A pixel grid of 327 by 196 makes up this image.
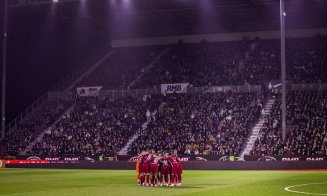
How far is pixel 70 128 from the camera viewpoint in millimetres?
59438

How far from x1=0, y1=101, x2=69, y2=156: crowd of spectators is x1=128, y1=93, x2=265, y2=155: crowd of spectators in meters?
12.3

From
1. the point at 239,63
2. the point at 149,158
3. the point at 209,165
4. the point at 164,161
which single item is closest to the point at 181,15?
the point at 239,63

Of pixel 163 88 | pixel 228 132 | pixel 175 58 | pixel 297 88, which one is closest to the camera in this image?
pixel 228 132

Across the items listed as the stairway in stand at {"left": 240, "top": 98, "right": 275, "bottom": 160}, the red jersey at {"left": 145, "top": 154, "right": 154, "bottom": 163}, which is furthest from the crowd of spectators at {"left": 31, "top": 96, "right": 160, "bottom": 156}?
the red jersey at {"left": 145, "top": 154, "right": 154, "bottom": 163}

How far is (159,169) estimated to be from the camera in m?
27.6

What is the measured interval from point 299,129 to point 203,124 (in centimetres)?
934

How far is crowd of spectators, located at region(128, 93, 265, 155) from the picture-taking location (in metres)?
50.5

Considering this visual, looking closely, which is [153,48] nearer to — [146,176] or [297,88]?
[297,88]

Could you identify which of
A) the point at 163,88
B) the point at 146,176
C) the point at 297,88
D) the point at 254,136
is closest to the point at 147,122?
the point at 163,88

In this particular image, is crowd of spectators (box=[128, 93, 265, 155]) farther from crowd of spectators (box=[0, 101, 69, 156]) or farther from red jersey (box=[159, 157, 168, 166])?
red jersey (box=[159, 157, 168, 166])

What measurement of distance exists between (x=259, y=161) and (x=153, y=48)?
108 ft

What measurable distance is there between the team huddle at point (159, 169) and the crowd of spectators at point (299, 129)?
20645 mm

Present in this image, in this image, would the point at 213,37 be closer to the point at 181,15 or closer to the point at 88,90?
the point at 181,15

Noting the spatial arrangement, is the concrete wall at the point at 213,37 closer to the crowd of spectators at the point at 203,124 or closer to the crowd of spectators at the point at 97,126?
the crowd of spectators at the point at 97,126
